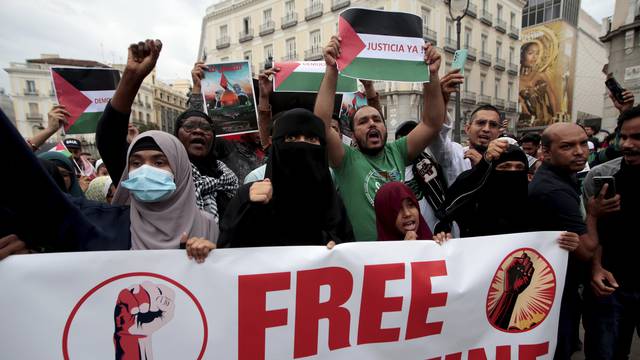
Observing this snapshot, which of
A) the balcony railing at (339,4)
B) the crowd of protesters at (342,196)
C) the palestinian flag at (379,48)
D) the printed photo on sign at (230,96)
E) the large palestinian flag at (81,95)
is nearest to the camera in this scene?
the crowd of protesters at (342,196)

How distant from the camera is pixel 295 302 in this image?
1.59 m

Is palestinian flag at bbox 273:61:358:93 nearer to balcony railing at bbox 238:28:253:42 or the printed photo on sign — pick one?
the printed photo on sign

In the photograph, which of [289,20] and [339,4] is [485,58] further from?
[289,20]

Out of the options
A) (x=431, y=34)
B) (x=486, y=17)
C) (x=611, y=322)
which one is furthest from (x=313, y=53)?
(x=611, y=322)

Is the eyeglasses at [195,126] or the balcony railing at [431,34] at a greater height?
the balcony railing at [431,34]

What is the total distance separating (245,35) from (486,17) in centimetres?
2156

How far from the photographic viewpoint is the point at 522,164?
200 cm

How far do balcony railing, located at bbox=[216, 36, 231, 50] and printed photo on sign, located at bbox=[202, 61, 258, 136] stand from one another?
34.1 m

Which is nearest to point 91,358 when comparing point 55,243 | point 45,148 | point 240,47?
point 55,243

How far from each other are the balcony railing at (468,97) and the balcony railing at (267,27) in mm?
17121

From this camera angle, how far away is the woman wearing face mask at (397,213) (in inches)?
72.9

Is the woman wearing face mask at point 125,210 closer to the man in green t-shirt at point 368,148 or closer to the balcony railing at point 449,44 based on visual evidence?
the man in green t-shirt at point 368,148

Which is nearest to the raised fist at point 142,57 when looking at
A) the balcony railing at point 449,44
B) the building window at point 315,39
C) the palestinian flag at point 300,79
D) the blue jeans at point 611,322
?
the palestinian flag at point 300,79

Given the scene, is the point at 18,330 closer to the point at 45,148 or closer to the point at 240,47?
the point at 45,148
